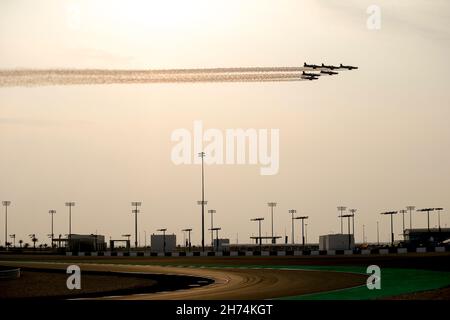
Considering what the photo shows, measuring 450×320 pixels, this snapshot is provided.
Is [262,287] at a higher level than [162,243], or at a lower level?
higher

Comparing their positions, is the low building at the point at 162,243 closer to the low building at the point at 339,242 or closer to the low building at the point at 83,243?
the low building at the point at 83,243

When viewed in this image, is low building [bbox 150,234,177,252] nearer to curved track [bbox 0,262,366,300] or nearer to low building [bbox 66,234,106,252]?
low building [bbox 66,234,106,252]

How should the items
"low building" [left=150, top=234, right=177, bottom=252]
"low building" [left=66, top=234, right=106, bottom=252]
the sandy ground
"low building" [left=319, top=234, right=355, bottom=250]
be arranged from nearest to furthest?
the sandy ground < "low building" [left=319, top=234, right=355, bottom=250] < "low building" [left=150, top=234, right=177, bottom=252] < "low building" [left=66, top=234, right=106, bottom=252]

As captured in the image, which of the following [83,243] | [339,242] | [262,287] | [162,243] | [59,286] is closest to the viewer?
[262,287]

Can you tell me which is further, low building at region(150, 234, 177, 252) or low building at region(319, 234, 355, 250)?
low building at region(150, 234, 177, 252)

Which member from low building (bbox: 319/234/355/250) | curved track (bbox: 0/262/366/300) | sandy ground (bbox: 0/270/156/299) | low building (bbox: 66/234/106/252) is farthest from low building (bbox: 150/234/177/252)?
curved track (bbox: 0/262/366/300)

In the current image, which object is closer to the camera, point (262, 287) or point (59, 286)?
point (262, 287)

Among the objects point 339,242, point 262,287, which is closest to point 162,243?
point 339,242

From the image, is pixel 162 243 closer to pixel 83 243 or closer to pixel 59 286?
pixel 83 243

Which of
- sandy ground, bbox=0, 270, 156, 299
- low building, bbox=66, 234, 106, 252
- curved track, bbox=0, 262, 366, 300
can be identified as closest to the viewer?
curved track, bbox=0, 262, 366, 300
